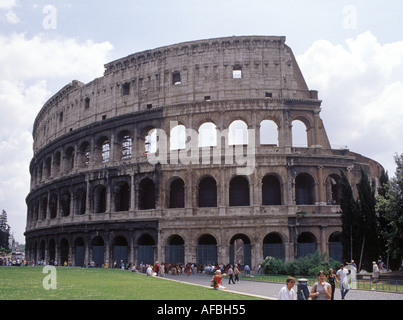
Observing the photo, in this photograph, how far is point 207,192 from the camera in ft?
110

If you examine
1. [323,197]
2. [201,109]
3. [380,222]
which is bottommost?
[380,222]

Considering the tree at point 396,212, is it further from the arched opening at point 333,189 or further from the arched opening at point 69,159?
the arched opening at point 69,159

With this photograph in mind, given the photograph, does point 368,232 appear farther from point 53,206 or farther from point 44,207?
point 44,207

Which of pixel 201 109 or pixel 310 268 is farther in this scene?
pixel 201 109

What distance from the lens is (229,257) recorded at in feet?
101

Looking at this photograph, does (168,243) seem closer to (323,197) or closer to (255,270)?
(255,270)

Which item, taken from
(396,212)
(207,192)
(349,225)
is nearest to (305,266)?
(349,225)

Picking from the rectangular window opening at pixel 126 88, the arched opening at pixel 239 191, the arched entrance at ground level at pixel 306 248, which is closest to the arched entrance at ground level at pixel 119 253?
the arched opening at pixel 239 191

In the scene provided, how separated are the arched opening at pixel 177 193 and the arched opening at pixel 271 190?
638 centimetres

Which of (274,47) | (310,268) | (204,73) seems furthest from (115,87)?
(310,268)

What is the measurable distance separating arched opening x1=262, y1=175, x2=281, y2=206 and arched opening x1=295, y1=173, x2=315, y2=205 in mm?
1420

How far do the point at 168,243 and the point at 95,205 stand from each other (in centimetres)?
846

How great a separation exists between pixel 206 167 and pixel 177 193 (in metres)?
3.74

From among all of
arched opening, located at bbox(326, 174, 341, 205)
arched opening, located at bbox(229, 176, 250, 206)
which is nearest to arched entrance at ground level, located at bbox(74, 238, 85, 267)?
arched opening, located at bbox(229, 176, 250, 206)
